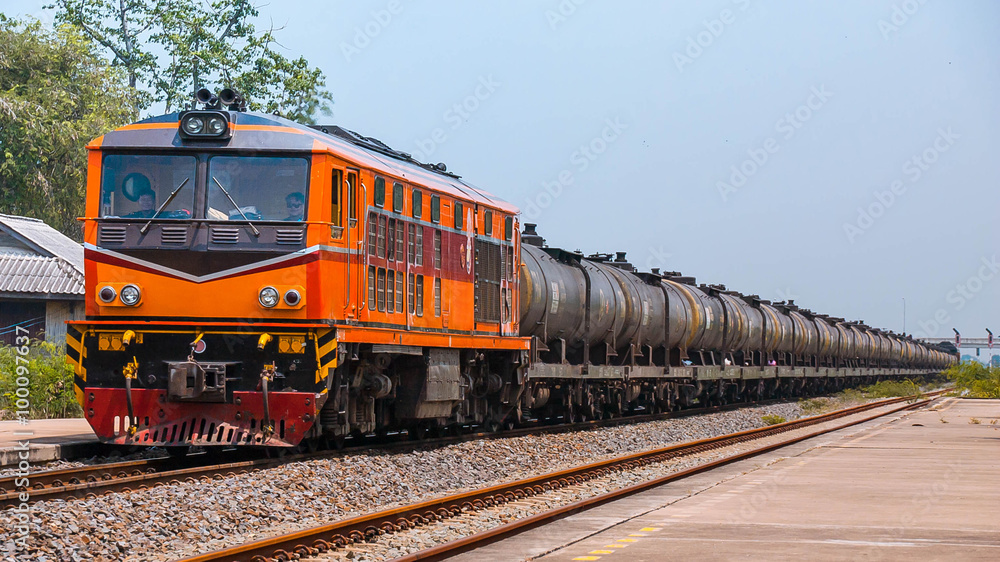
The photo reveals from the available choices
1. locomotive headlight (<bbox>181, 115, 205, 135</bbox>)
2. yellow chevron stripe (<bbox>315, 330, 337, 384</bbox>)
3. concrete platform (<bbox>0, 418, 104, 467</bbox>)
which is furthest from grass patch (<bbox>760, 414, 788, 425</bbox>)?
locomotive headlight (<bbox>181, 115, 205, 135</bbox>)

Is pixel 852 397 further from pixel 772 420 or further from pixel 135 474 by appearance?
pixel 135 474

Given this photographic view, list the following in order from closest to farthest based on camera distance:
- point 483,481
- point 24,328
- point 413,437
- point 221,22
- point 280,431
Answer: point 280,431, point 483,481, point 413,437, point 24,328, point 221,22

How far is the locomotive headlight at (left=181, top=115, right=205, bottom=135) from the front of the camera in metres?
13.5

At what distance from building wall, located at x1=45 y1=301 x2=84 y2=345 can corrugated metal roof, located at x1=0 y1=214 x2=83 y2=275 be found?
3.41 feet

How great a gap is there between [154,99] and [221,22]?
14.0 feet

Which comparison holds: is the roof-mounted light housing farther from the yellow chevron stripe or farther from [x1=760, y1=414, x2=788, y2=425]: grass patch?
[x1=760, y1=414, x2=788, y2=425]: grass patch

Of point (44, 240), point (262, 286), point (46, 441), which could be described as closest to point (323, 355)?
point (262, 286)

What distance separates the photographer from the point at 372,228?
47.5 feet

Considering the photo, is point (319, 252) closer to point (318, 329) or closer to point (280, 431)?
point (318, 329)

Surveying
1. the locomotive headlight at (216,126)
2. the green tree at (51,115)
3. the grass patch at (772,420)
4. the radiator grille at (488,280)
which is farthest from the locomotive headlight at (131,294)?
the green tree at (51,115)

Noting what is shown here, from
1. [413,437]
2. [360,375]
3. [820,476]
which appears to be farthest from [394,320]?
[820,476]

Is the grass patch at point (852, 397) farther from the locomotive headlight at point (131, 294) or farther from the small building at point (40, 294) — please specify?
the locomotive headlight at point (131, 294)

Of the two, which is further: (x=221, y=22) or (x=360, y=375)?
(x=221, y=22)

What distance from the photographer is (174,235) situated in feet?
43.0
